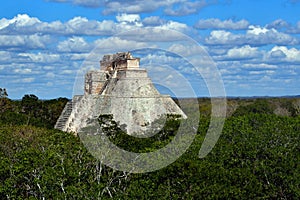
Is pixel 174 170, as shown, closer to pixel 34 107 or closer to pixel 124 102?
pixel 124 102

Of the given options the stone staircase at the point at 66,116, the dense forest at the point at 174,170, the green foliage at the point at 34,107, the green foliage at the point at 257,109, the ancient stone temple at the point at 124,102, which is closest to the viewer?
→ the dense forest at the point at 174,170

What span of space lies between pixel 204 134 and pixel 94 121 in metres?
6.35

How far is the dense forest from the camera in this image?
1691 cm

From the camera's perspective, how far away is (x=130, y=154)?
20984 millimetres

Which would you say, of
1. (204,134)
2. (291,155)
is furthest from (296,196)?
(204,134)

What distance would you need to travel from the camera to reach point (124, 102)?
3078 centimetres

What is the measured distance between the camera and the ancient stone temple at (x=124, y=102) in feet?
99.0

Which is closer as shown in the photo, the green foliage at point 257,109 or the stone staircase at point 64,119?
the stone staircase at point 64,119

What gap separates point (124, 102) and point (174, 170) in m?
13.3

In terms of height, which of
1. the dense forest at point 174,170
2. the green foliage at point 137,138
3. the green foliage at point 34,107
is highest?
the green foliage at point 34,107

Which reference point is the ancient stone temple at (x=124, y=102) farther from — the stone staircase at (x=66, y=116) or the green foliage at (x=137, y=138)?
the green foliage at (x=137, y=138)

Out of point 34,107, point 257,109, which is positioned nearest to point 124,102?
point 34,107

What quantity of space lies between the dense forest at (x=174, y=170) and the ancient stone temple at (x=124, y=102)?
189 inches

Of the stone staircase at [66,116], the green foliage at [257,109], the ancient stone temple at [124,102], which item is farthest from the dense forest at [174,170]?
the green foliage at [257,109]
